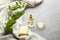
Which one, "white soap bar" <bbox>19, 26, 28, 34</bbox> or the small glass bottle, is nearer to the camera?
"white soap bar" <bbox>19, 26, 28, 34</bbox>

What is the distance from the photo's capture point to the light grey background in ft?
4.24

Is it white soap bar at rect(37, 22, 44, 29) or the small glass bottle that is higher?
the small glass bottle

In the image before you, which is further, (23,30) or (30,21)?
(30,21)

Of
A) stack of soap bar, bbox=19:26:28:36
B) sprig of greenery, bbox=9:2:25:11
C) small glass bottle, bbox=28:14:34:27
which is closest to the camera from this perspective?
stack of soap bar, bbox=19:26:28:36

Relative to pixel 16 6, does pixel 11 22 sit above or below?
below

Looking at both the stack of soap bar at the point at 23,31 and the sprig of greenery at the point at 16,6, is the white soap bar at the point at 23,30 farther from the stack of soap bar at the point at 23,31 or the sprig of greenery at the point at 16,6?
the sprig of greenery at the point at 16,6

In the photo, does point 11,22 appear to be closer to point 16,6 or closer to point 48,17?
point 16,6

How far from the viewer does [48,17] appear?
4.87 ft

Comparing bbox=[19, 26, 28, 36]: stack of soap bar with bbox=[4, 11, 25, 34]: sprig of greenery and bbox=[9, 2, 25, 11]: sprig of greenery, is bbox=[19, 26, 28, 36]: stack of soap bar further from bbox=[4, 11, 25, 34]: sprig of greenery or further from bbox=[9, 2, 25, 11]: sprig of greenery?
bbox=[9, 2, 25, 11]: sprig of greenery

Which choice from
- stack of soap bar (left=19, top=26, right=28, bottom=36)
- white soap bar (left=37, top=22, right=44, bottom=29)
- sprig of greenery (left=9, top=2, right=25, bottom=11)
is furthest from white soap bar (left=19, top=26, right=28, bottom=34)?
sprig of greenery (left=9, top=2, right=25, bottom=11)

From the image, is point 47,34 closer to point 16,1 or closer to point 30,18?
point 30,18

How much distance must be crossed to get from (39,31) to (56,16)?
28 centimetres

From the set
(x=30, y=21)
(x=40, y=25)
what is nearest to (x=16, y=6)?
(x=30, y=21)

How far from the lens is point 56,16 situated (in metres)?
1.50
